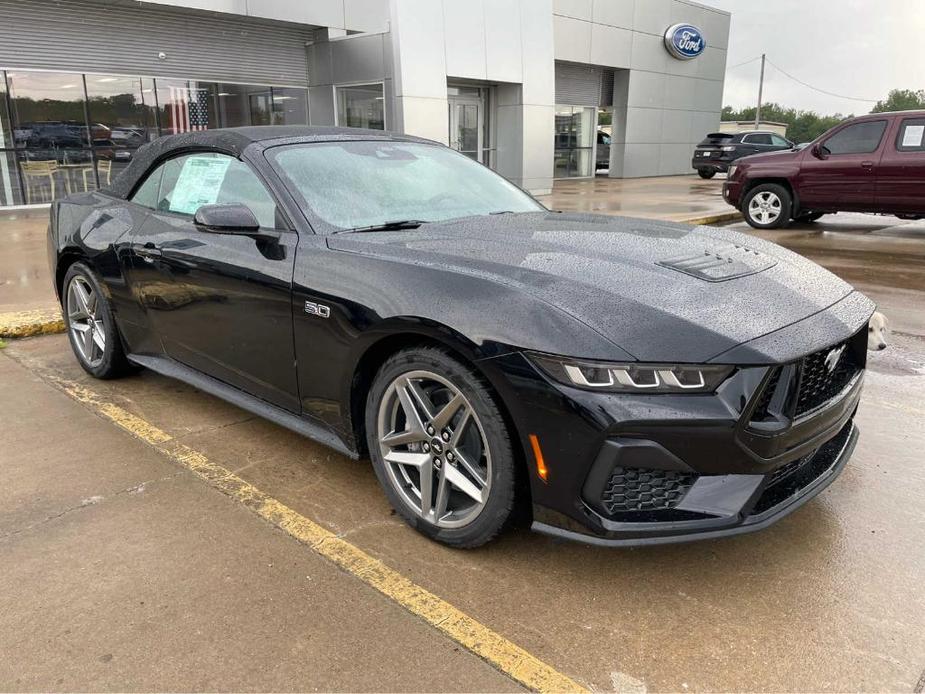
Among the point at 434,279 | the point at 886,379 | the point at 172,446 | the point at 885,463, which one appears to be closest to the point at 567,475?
the point at 434,279

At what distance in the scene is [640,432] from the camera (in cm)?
219

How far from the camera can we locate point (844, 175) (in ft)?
35.7

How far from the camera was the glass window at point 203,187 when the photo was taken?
341cm

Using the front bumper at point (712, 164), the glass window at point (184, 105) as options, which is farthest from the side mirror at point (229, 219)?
the front bumper at point (712, 164)

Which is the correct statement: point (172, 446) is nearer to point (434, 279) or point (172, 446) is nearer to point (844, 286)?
point (434, 279)

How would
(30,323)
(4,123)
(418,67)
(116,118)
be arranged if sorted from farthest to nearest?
(418,67)
(116,118)
(4,123)
(30,323)

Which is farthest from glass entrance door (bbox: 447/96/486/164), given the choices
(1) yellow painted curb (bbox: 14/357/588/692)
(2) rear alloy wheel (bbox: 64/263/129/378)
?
(1) yellow painted curb (bbox: 14/357/588/692)

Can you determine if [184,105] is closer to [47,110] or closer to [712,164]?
[47,110]

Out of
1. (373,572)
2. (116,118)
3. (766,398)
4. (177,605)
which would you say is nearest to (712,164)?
(116,118)

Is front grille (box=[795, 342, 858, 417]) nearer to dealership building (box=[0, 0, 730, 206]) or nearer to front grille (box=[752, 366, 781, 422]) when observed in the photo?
front grille (box=[752, 366, 781, 422])

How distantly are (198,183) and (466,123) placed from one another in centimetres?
1558

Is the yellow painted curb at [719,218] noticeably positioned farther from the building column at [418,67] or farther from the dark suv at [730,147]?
the dark suv at [730,147]

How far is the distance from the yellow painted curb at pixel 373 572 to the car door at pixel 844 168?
10.5 meters

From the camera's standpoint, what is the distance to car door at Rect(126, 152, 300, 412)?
3.18 meters
